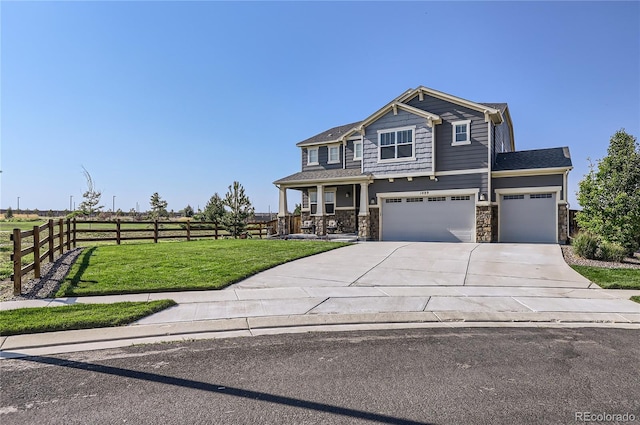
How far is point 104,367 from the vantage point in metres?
4.10

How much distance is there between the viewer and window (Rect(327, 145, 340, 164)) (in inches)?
950

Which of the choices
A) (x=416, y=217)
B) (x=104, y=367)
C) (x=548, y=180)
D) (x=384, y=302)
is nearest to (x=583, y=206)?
(x=548, y=180)

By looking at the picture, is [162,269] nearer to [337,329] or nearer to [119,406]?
[337,329]

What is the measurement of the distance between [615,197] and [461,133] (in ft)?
24.8

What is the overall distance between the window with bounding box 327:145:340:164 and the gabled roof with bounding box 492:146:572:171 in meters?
9.42

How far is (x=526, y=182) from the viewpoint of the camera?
17.9m

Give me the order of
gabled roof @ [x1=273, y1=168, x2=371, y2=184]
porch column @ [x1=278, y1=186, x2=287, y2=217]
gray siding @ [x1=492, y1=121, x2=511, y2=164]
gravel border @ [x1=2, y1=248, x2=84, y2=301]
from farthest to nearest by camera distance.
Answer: porch column @ [x1=278, y1=186, x2=287, y2=217]
gabled roof @ [x1=273, y1=168, x2=371, y2=184]
gray siding @ [x1=492, y1=121, x2=511, y2=164]
gravel border @ [x1=2, y1=248, x2=84, y2=301]

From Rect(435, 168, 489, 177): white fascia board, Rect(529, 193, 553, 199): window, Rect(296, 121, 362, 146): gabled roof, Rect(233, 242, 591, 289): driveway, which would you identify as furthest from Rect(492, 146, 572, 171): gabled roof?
Rect(296, 121, 362, 146): gabled roof

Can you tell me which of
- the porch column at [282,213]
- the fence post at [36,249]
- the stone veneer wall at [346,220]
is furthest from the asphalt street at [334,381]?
the stone veneer wall at [346,220]

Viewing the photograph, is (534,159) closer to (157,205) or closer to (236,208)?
(236,208)

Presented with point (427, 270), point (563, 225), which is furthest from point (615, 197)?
point (427, 270)

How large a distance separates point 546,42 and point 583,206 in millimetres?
6372

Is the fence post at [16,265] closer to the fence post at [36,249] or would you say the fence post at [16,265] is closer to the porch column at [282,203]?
the fence post at [36,249]

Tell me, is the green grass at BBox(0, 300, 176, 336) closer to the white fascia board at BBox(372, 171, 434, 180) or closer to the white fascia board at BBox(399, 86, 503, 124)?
the white fascia board at BBox(372, 171, 434, 180)
